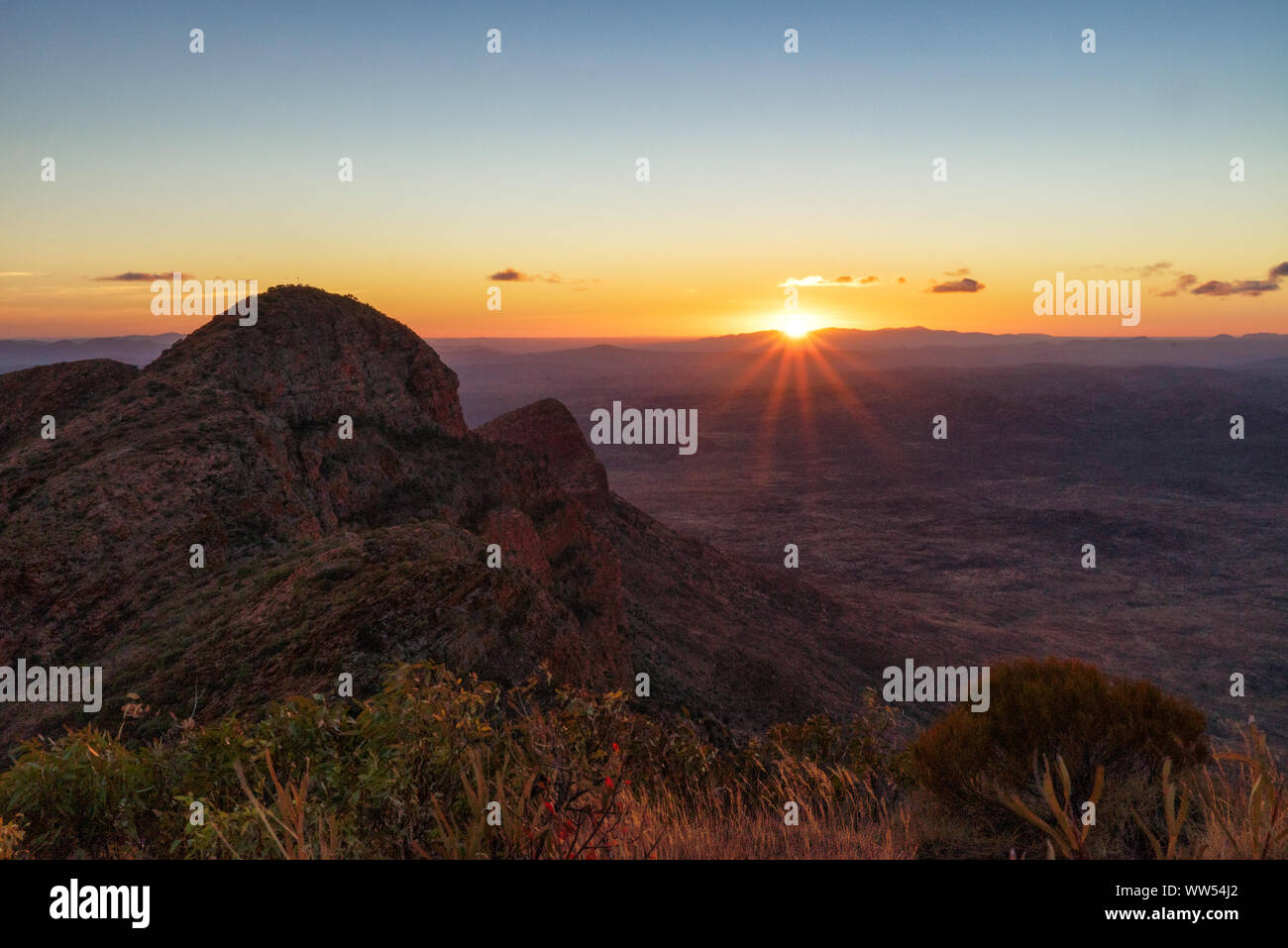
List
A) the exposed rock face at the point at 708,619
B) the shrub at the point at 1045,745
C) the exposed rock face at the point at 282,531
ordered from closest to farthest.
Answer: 1. the shrub at the point at 1045,745
2. the exposed rock face at the point at 282,531
3. the exposed rock face at the point at 708,619

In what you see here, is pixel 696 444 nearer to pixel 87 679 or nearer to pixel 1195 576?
pixel 1195 576

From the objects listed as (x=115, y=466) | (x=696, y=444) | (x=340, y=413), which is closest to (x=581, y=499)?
(x=340, y=413)

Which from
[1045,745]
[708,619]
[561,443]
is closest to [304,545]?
[1045,745]

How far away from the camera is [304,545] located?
12.8 metres

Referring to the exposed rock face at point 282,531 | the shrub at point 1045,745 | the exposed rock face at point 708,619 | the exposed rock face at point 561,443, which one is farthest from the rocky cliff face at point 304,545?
the exposed rock face at point 561,443

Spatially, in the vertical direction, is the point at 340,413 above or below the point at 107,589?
above

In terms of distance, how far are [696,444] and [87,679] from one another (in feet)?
369

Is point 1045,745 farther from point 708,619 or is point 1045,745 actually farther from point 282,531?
point 708,619

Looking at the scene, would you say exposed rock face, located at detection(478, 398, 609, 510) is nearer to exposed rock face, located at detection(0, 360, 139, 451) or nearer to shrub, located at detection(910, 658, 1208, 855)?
exposed rock face, located at detection(0, 360, 139, 451)

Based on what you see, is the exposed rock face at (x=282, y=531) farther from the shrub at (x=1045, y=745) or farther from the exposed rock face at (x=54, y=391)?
the shrub at (x=1045, y=745)

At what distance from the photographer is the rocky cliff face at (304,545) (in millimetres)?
9070

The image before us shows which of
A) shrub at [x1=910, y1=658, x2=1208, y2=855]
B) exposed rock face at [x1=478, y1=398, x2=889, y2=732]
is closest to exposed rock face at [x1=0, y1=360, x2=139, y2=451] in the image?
exposed rock face at [x1=478, y1=398, x2=889, y2=732]
